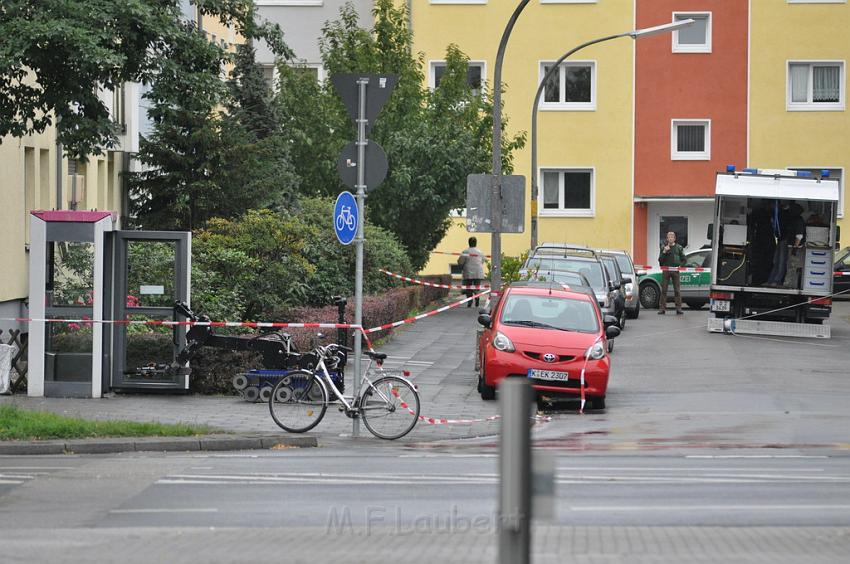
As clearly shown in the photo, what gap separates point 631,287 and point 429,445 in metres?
19.5

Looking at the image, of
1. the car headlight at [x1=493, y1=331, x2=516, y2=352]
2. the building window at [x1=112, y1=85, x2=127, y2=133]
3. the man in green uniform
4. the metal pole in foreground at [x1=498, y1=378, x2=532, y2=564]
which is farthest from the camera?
the man in green uniform

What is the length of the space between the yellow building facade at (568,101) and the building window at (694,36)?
157 cm

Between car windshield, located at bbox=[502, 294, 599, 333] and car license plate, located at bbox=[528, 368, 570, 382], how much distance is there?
0.98m

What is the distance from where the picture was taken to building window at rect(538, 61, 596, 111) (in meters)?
49.2

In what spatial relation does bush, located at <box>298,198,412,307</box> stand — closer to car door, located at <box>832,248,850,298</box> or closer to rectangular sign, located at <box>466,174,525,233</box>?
rectangular sign, located at <box>466,174,525,233</box>

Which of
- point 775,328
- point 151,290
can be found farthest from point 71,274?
point 775,328

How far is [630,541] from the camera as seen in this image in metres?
9.04

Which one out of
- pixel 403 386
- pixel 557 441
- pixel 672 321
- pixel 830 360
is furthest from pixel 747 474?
pixel 672 321

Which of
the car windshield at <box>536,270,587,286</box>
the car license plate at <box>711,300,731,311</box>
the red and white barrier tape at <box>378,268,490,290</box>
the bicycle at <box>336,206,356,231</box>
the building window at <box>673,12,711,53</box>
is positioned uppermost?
the building window at <box>673,12,711,53</box>

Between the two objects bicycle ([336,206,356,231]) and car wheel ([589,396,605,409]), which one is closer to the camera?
bicycle ([336,206,356,231])

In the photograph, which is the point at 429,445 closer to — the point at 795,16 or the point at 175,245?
the point at 175,245

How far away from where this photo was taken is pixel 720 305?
30.2 metres

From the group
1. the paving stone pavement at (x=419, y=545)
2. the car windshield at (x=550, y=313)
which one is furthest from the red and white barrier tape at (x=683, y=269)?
the paving stone pavement at (x=419, y=545)

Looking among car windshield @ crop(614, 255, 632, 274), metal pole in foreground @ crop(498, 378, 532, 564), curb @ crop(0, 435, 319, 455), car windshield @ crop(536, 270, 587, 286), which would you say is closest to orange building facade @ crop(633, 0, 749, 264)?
car windshield @ crop(614, 255, 632, 274)
